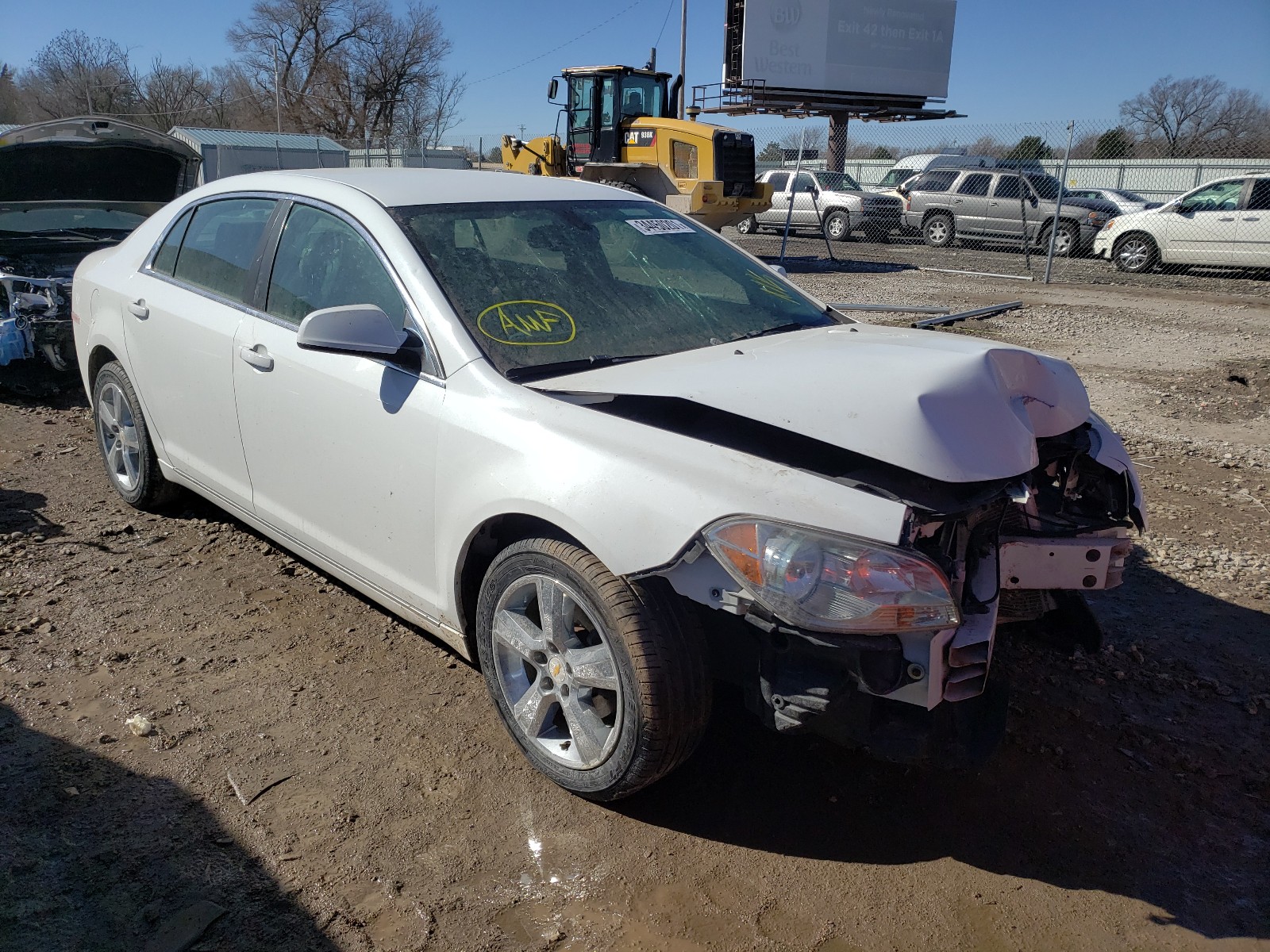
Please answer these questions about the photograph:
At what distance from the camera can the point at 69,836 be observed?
102 inches

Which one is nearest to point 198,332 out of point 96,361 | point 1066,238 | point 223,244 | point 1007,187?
point 223,244

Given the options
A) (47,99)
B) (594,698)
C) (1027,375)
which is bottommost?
(594,698)

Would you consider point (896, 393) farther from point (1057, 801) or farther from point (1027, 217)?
point (1027, 217)

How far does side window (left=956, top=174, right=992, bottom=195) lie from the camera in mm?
20828

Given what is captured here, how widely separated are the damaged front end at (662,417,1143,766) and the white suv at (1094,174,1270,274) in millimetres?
14950

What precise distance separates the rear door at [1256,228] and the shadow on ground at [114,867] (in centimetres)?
1687

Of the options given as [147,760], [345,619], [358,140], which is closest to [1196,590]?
[345,619]

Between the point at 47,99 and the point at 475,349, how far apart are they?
55533mm

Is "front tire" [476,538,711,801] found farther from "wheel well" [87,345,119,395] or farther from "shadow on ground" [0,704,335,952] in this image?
"wheel well" [87,345,119,395]

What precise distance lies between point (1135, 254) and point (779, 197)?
10.2m

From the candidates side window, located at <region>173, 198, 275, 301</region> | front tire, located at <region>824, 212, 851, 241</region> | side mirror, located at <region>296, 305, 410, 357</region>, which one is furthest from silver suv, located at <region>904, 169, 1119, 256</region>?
side mirror, located at <region>296, 305, 410, 357</region>

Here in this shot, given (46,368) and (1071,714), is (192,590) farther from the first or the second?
(46,368)

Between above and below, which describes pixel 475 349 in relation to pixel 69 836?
above

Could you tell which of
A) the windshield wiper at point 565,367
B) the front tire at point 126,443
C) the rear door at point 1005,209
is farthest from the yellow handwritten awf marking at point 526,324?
the rear door at point 1005,209
